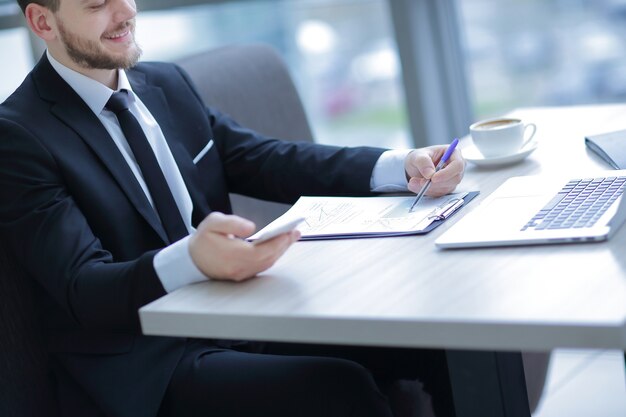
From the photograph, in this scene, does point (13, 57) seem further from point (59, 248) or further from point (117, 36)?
point (59, 248)

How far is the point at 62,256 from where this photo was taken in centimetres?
139

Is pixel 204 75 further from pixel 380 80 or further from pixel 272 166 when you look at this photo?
pixel 380 80

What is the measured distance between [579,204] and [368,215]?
12.5 inches

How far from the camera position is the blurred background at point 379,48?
2947 mm

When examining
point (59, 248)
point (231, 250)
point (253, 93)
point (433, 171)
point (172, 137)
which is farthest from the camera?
point (253, 93)

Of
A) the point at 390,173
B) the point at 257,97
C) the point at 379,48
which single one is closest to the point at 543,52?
the point at 379,48

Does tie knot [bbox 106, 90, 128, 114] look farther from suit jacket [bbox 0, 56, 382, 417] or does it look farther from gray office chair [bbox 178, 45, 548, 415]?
gray office chair [bbox 178, 45, 548, 415]

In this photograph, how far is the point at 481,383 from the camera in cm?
131

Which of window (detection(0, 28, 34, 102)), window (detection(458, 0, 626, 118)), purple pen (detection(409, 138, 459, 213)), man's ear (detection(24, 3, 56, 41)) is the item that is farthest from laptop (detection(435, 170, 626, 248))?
window (detection(0, 28, 34, 102))

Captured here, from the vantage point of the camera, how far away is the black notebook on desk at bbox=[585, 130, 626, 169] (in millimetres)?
1533

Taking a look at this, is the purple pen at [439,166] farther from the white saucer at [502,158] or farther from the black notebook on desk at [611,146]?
the black notebook on desk at [611,146]

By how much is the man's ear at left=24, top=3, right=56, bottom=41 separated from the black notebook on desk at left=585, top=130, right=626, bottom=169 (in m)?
0.92

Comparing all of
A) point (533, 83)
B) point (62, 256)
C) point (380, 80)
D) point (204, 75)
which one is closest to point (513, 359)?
point (62, 256)

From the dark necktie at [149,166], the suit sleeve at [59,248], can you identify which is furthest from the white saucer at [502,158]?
the suit sleeve at [59,248]
